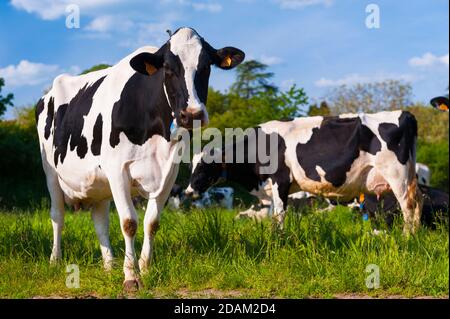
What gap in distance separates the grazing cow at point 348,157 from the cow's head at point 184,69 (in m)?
4.62

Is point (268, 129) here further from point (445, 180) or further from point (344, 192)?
point (445, 180)

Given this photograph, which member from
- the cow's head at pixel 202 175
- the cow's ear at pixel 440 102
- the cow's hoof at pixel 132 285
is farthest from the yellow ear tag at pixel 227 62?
the cow's head at pixel 202 175

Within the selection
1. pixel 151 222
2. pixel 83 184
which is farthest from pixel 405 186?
pixel 83 184

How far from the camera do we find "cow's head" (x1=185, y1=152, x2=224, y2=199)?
1272 centimetres

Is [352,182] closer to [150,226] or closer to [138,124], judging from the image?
[150,226]

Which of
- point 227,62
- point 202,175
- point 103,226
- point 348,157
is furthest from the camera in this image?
A: point 202,175

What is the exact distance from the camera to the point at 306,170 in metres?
10.5

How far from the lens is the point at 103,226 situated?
7223mm

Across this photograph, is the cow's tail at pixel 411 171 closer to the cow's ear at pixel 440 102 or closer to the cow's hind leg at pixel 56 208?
the cow's ear at pixel 440 102

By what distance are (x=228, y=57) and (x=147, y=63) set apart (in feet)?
2.75

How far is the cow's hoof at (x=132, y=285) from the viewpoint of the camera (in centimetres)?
561
